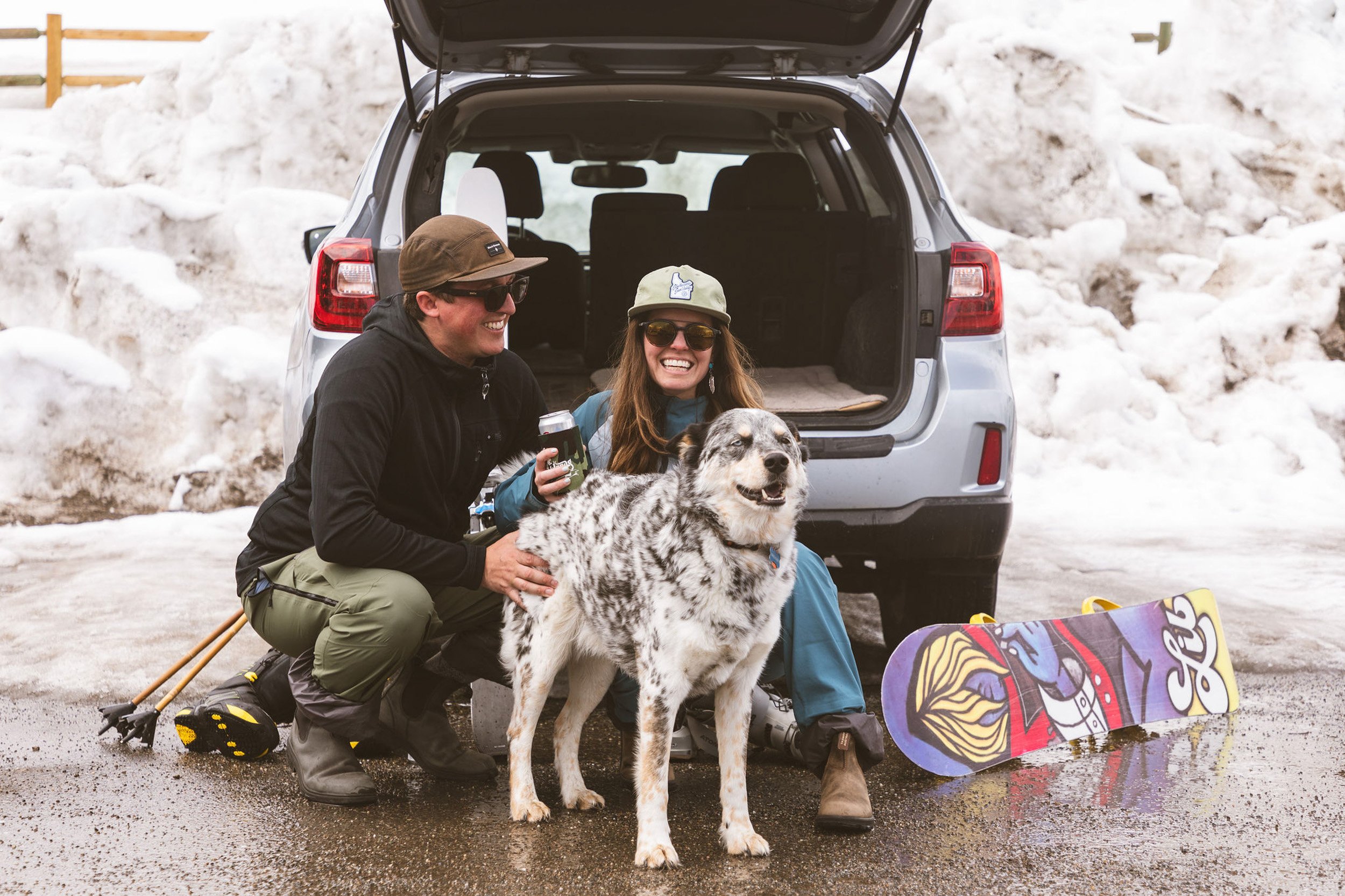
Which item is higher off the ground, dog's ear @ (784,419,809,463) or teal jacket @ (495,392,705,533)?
dog's ear @ (784,419,809,463)

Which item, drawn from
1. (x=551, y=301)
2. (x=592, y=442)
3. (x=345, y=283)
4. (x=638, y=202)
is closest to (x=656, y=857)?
(x=592, y=442)

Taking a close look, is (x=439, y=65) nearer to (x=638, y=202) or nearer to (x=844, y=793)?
(x=638, y=202)

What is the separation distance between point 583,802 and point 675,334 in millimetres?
1290

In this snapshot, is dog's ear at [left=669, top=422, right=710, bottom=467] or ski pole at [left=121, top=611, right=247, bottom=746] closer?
dog's ear at [left=669, top=422, right=710, bottom=467]

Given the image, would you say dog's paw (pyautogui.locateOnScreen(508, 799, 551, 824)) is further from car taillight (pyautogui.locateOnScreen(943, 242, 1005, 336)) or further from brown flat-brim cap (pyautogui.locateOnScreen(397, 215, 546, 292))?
car taillight (pyautogui.locateOnScreen(943, 242, 1005, 336))

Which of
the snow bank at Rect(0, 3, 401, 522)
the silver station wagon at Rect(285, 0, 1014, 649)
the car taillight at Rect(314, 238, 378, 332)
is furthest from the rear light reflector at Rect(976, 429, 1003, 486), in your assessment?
the snow bank at Rect(0, 3, 401, 522)

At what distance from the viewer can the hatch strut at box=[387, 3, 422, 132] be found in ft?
12.3

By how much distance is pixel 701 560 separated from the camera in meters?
A: 2.83

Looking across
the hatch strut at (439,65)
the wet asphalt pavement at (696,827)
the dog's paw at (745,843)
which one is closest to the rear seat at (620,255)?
the hatch strut at (439,65)

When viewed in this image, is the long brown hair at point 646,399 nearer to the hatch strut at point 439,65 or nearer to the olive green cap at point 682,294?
the olive green cap at point 682,294

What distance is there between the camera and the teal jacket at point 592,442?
131 inches

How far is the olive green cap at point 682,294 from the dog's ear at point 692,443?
479mm

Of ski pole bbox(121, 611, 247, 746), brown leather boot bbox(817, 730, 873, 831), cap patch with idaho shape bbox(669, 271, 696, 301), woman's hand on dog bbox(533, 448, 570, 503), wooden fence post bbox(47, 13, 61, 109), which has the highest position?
wooden fence post bbox(47, 13, 61, 109)

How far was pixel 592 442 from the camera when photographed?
3.54 metres
